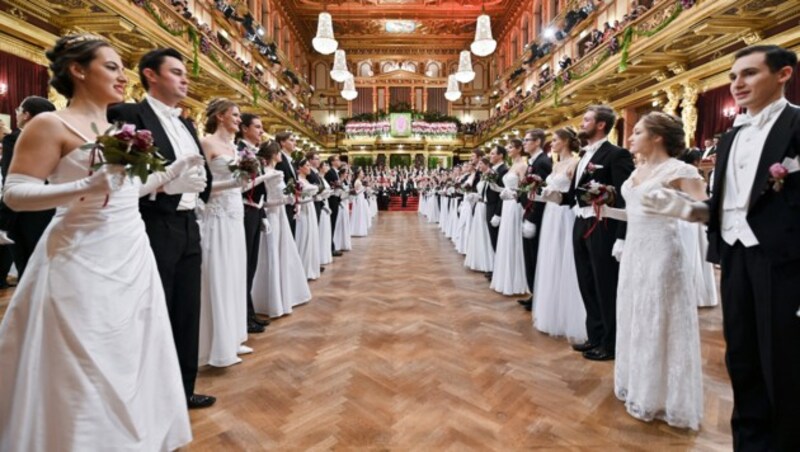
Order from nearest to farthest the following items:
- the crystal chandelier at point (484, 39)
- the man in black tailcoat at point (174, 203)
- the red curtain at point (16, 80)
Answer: the man in black tailcoat at point (174, 203)
the red curtain at point (16, 80)
the crystal chandelier at point (484, 39)

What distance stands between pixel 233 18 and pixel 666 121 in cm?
1480

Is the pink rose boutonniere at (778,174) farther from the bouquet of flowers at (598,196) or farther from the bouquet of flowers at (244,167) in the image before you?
the bouquet of flowers at (244,167)

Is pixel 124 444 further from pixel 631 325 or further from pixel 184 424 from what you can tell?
pixel 631 325

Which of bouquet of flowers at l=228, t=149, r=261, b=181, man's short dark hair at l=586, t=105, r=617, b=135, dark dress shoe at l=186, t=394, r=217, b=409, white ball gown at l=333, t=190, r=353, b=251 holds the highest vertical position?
man's short dark hair at l=586, t=105, r=617, b=135

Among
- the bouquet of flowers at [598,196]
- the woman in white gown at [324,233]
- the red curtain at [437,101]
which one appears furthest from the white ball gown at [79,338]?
the red curtain at [437,101]

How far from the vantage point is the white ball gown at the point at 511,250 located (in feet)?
15.5

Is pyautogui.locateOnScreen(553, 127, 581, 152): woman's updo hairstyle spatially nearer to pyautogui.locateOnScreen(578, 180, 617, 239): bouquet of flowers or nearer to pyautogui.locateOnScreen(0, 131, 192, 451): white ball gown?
pyautogui.locateOnScreen(578, 180, 617, 239): bouquet of flowers

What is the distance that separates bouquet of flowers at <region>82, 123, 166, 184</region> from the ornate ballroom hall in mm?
288

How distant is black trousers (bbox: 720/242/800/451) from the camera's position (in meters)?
1.60

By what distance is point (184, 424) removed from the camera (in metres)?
1.84

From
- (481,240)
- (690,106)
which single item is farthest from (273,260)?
(690,106)

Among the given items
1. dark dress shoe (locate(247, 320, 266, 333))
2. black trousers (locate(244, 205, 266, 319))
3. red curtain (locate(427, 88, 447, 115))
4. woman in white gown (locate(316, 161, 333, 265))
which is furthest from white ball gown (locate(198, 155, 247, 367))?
red curtain (locate(427, 88, 447, 115))

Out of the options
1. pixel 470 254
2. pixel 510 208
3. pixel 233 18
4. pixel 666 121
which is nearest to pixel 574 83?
pixel 470 254

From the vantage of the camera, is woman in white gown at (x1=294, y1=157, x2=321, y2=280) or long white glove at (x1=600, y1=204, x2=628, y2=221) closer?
long white glove at (x1=600, y1=204, x2=628, y2=221)
